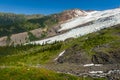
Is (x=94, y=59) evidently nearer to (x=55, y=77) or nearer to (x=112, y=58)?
(x=112, y=58)

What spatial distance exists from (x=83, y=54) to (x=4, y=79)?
181 feet

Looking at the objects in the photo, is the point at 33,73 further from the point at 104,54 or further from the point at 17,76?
the point at 104,54

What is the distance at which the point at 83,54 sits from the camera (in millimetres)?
93938

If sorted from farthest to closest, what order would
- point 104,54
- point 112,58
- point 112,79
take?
1. point 104,54
2. point 112,58
3. point 112,79

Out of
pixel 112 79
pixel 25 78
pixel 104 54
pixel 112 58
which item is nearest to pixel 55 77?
pixel 25 78

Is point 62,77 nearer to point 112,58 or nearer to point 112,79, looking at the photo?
point 112,79

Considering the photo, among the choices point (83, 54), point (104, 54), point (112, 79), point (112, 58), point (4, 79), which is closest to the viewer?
point (4, 79)

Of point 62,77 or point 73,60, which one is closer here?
point 62,77

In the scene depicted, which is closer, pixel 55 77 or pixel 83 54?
pixel 55 77

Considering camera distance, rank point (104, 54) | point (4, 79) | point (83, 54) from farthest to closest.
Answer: point (83, 54), point (104, 54), point (4, 79)

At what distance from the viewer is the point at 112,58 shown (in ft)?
264

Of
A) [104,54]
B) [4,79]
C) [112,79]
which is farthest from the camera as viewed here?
[104,54]

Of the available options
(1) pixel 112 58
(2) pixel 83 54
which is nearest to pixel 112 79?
(1) pixel 112 58

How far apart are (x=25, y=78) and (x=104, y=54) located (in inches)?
1900
